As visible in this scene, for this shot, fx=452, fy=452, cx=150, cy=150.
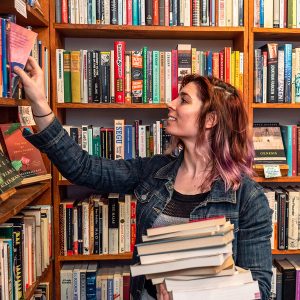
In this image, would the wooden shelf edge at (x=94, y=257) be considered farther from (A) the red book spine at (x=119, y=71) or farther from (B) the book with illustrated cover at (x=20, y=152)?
(A) the red book spine at (x=119, y=71)

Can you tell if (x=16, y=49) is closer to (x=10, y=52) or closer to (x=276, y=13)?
(x=10, y=52)

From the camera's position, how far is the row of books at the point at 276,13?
2.12m

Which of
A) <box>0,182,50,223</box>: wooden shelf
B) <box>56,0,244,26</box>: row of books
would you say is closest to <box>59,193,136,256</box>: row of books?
<box>0,182,50,223</box>: wooden shelf

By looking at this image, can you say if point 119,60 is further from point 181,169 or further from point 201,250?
point 201,250

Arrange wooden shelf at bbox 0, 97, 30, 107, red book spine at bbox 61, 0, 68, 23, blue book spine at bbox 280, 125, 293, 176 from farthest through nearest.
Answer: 1. blue book spine at bbox 280, 125, 293, 176
2. red book spine at bbox 61, 0, 68, 23
3. wooden shelf at bbox 0, 97, 30, 107

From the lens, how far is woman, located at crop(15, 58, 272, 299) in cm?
134

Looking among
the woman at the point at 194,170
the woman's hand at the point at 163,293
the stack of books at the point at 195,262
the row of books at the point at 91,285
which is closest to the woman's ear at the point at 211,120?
the woman at the point at 194,170

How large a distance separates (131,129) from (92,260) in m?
0.70

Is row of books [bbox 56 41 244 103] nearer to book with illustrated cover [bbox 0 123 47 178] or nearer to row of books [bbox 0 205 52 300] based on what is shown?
book with illustrated cover [bbox 0 123 47 178]

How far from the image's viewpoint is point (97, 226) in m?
2.13

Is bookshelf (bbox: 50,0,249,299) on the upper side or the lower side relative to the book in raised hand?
upper

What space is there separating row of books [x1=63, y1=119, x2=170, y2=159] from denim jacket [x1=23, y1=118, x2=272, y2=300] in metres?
0.57

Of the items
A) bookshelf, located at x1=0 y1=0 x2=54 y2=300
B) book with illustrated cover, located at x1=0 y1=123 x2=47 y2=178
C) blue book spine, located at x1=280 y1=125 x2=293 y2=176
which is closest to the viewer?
bookshelf, located at x1=0 y1=0 x2=54 y2=300

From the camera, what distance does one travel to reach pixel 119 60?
6.81ft
